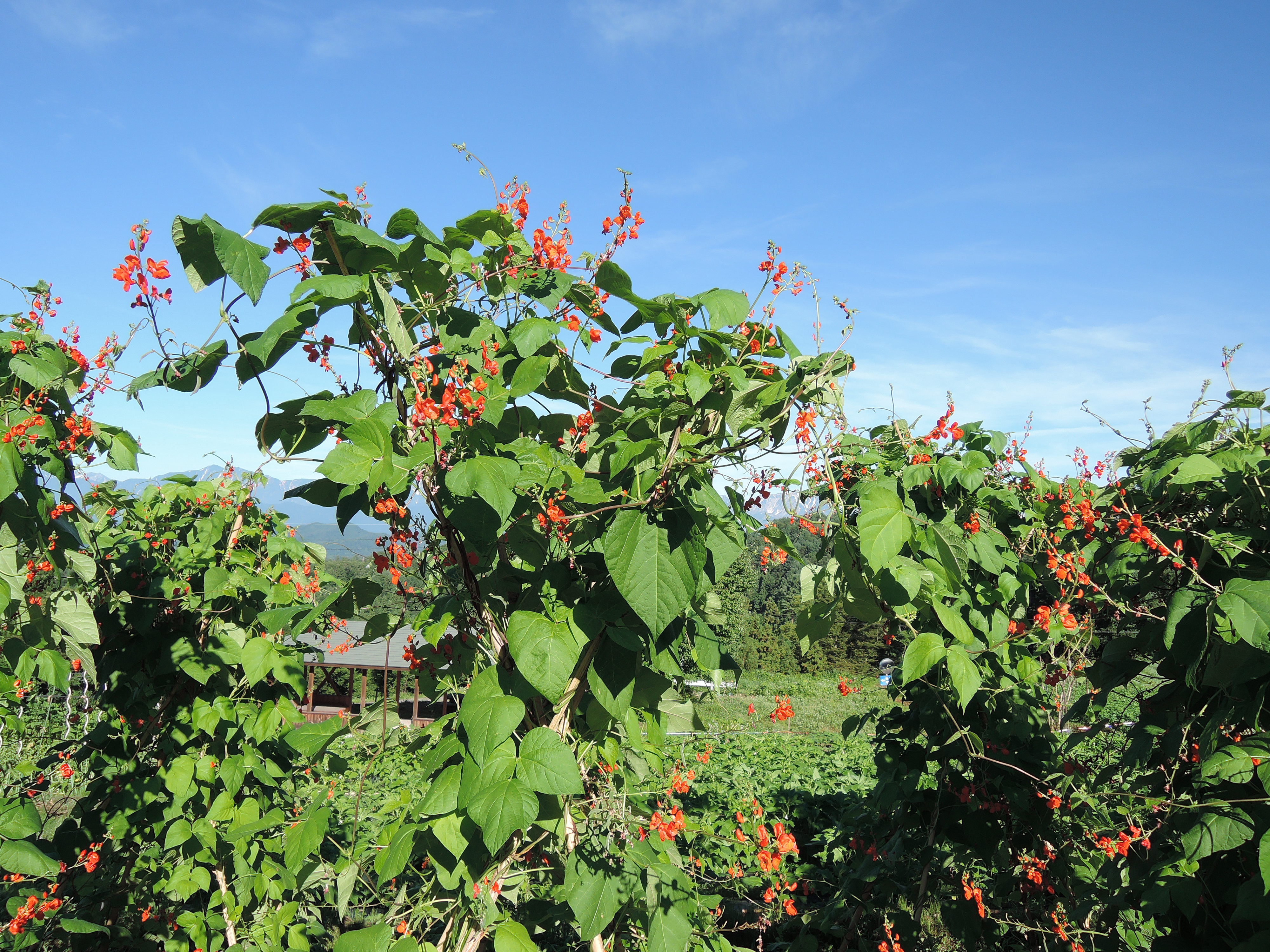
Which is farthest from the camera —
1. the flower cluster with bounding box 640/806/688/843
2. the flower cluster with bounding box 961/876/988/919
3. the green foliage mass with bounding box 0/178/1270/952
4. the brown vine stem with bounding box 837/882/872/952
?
the brown vine stem with bounding box 837/882/872/952

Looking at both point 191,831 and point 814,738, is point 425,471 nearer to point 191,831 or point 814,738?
point 191,831

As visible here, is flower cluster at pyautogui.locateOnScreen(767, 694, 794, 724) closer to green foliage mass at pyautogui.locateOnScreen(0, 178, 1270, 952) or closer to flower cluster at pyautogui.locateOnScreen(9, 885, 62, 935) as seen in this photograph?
green foliage mass at pyautogui.locateOnScreen(0, 178, 1270, 952)

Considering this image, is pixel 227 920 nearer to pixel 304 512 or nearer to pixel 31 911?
pixel 31 911

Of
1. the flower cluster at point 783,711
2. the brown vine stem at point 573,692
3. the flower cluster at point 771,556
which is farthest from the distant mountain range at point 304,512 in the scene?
the flower cluster at point 783,711

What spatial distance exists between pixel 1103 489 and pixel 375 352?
92.6 inches

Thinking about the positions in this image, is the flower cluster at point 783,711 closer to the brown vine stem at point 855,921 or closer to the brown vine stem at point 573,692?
the brown vine stem at point 573,692

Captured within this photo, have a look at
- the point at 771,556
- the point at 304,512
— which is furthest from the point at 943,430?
the point at 304,512

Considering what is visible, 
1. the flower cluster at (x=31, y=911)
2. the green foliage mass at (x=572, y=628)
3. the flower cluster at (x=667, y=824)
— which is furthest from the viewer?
the flower cluster at (x=31, y=911)

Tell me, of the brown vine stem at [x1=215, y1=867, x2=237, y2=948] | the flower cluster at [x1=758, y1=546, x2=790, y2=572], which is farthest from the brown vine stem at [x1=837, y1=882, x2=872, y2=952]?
the brown vine stem at [x1=215, y1=867, x2=237, y2=948]

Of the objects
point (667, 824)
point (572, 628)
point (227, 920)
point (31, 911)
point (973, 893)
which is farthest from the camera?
point (227, 920)

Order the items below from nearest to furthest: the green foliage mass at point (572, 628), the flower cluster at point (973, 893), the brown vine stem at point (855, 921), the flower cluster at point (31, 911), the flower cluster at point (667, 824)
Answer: the green foliage mass at point (572, 628)
the flower cluster at point (667, 824)
the flower cluster at point (31, 911)
the flower cluster at point (973, 893)
the brown vine stem at point (855, 921)

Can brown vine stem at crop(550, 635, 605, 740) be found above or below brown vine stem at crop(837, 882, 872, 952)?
above

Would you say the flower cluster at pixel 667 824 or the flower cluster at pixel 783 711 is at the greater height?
the flower cluster at pixel 783 711

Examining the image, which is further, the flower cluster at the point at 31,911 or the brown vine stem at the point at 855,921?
the brown vine stem at the point at 855,921
